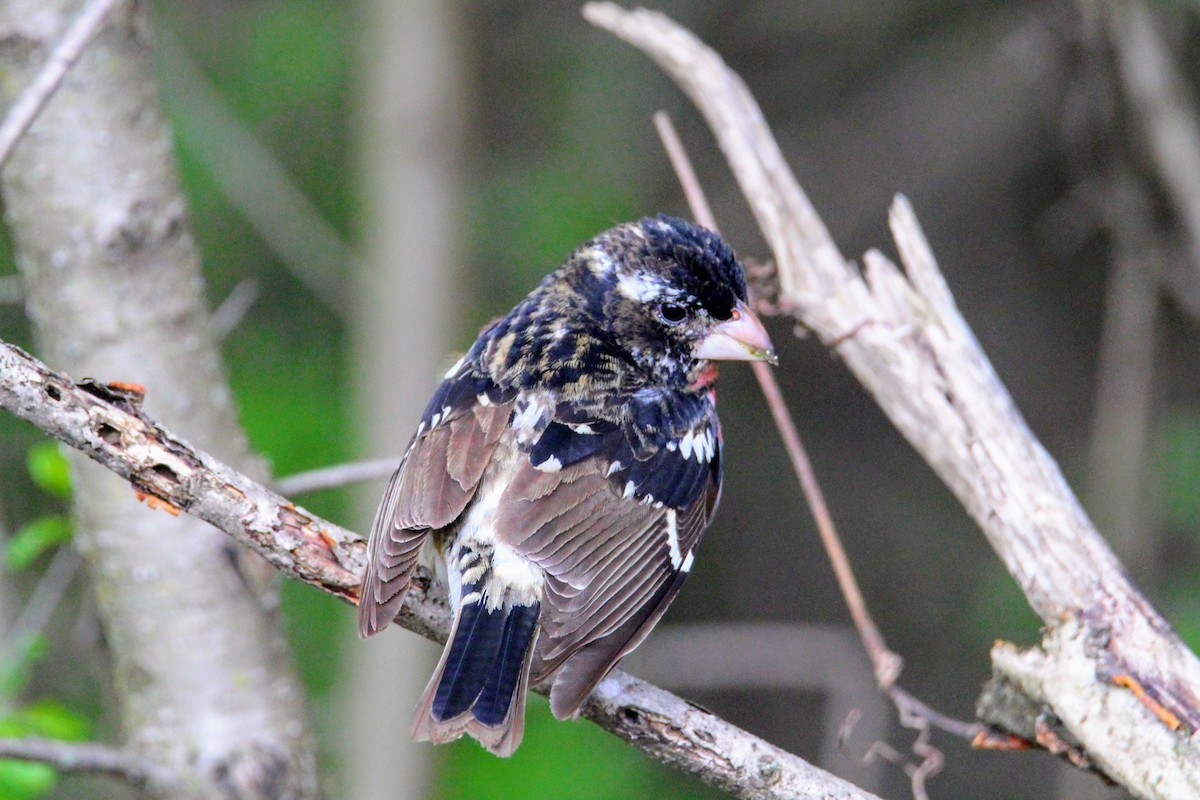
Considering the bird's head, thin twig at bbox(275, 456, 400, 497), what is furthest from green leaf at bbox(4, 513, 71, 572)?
the bird's head

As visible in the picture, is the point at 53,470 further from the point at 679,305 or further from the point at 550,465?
the point at 679,305

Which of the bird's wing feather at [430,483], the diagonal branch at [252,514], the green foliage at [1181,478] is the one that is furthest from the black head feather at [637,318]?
the green foliage at [1181,478]

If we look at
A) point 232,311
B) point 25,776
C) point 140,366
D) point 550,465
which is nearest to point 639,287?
point 550,465

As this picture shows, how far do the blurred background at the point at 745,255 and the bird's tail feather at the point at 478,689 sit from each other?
1.39 meters

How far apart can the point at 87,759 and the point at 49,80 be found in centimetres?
132

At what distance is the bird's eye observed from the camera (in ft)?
10.1

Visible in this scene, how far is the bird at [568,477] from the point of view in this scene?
Answer: 2.34 meters

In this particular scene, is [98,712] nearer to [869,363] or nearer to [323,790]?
[323,790]

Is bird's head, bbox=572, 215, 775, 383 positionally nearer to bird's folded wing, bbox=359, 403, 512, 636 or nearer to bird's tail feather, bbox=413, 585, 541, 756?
bird's folded wing, bbox=359, 403, 512, 636

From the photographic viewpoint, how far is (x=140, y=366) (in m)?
2.83

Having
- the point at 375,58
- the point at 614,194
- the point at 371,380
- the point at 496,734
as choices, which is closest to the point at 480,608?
the point at 496,734

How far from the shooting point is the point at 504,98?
6.32 m

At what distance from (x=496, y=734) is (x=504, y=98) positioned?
457 centimetres

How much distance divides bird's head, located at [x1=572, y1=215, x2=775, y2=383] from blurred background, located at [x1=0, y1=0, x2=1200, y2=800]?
141 centimetres
